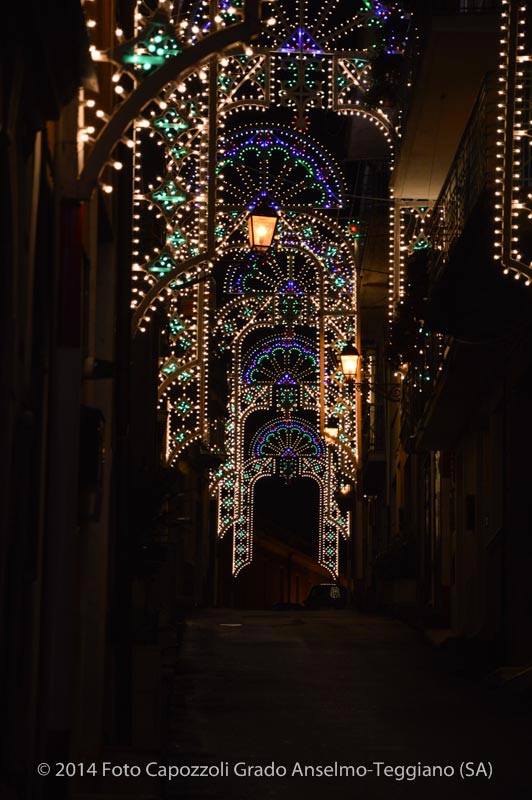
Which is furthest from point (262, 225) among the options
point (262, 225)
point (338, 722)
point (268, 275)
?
point (268, 275)

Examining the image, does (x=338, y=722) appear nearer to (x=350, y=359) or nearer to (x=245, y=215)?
→ (x=245, y=215)

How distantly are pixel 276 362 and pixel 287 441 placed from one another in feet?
18.6

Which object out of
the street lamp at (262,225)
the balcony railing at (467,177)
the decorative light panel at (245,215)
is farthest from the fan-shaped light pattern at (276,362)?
the street lamp at (262,225)

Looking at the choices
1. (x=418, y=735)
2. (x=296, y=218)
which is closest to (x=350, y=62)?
(x=296, y=218)

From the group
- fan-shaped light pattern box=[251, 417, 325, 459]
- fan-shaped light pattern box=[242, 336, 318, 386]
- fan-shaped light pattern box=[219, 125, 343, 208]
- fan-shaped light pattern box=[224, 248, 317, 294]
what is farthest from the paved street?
fan-shaped light pattern box=[251, 417, 325, 459]

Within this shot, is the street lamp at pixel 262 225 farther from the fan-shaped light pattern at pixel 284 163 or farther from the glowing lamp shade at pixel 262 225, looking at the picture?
the fan-shaped light pattern at pixel 284 163

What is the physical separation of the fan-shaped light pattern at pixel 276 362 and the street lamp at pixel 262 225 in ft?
64.2

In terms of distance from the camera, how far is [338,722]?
12836 millimetres

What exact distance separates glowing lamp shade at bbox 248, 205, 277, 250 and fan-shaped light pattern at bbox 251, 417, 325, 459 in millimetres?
28092

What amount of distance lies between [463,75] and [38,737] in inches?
560

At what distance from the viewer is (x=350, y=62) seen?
71.4ft

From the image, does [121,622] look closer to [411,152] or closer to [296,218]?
[411,152]

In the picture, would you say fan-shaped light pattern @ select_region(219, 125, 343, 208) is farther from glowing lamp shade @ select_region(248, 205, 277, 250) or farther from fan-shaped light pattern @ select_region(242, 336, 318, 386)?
fan-shaped light pattern @ select_region(242, 336, 318, 386)

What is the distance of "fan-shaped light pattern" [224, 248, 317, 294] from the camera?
3294 centimetres
